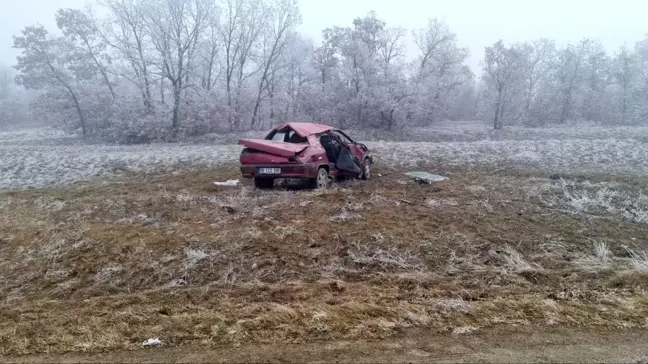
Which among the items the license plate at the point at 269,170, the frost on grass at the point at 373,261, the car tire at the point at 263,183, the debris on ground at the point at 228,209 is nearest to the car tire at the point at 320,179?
the license plate at the point at 269,170

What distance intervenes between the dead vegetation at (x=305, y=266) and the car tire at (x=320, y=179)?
394 millimetres

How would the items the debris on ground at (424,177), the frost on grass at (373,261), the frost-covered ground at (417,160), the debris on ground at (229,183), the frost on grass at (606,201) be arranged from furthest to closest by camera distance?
the frost-covered ground at (417,160), the debris on ground at (424,177), the debris on ground at (229,183), the frost on grass at (606,201), the frost on grass at (373,261)

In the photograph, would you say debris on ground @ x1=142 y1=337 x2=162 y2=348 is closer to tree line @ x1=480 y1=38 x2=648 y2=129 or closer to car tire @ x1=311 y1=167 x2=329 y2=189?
car tire @ x1=311 y1=167 x2=329 y2=189

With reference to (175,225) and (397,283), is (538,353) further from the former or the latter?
(175,225)

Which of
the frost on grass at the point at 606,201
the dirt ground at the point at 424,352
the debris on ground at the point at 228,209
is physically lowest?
the dirt ground at the point at 424,352

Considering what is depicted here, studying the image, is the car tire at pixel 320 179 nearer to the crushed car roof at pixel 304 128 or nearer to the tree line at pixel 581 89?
the crushed car roof at pixel 304 128

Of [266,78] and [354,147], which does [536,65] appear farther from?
[354,147]

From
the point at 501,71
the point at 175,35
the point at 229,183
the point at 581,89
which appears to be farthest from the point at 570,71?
the point at 229,183

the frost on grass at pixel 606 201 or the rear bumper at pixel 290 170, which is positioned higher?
the rear bumper at pixel 290 170

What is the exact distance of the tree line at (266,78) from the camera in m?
26.4

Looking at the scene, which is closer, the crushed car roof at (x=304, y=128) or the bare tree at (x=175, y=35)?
the crushed car roof at (x=304, y=128)

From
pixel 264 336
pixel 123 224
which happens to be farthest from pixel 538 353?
pixel 123 224

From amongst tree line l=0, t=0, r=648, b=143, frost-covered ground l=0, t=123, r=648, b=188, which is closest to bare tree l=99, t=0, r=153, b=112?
tree line l=0, t=0, r=648, b=143

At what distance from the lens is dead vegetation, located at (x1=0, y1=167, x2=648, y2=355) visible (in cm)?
376
